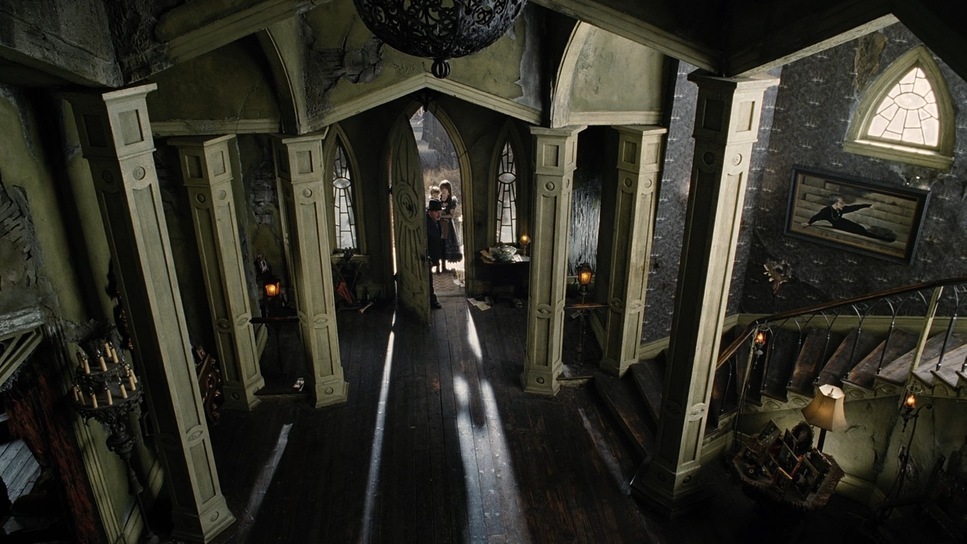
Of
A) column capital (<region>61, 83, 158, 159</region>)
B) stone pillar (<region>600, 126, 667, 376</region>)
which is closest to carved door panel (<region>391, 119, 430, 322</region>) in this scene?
stone pillar (<region>600, 126, 667, 376</region>)

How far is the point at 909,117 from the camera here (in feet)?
20.7

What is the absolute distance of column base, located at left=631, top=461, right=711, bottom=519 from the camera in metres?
5.86

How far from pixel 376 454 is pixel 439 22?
15.7ft

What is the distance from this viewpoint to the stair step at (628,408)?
21.7 ft

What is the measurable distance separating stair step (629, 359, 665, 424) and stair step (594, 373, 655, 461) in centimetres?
9

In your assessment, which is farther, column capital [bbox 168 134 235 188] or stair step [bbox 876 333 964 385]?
column capital [bbox 168 134 235 188]

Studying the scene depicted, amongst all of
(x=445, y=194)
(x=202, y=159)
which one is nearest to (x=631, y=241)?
(x=202, y=159)

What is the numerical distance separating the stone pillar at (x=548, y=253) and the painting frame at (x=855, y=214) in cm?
238

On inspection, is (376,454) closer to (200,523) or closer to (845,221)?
(200,523)

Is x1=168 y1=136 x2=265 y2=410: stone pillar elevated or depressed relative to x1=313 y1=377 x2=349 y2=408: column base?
elevated

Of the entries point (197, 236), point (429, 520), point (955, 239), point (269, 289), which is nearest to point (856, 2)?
point (955, 239)

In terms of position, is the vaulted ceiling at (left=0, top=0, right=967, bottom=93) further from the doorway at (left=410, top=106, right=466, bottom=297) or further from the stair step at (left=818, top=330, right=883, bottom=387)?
the doorway at (left=410, top=106, right=466, bottom=297)

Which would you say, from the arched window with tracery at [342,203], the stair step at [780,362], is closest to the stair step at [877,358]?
the stair step at [780,362]

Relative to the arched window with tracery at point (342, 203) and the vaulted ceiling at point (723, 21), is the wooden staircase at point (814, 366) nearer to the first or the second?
the vaulted ceiling at point (723, 21)
